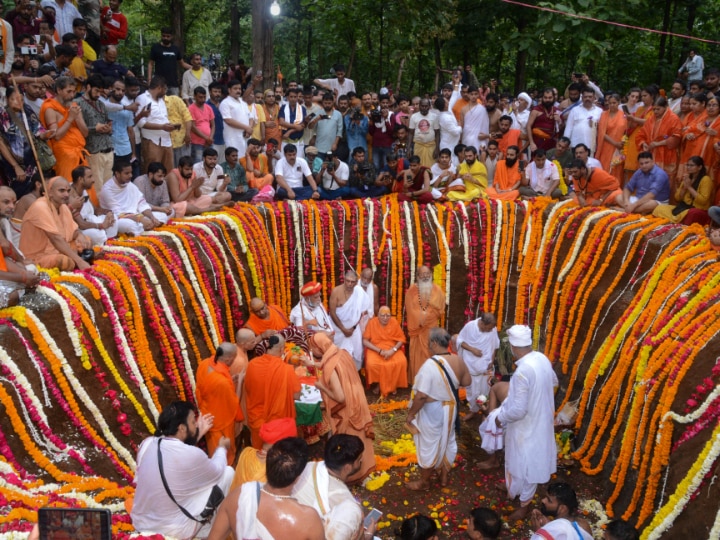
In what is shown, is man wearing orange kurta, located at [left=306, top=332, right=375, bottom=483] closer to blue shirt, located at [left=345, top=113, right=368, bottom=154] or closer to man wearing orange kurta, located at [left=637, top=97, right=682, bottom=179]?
blue shirt, located at [left=345, top=113, right=368, bottom=154]

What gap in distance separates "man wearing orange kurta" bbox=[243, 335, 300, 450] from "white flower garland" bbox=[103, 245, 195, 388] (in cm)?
103

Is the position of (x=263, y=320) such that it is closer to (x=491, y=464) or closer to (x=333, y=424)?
(x=333, y=424)

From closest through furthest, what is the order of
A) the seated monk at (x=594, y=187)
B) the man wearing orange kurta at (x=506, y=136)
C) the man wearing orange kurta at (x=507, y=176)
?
the seated monk at (x=594, y=187)
the man wearing orange kurta at (x=507, y=176)
the man wearing orange kurta at (x=506, y=136)

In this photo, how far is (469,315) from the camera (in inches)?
393

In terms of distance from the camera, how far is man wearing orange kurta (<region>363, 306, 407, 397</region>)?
30.1 feet

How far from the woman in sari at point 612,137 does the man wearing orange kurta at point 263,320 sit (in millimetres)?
6384

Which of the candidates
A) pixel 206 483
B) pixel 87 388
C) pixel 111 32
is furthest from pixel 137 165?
pixel 206 483

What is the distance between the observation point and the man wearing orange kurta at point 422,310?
9.29 meters

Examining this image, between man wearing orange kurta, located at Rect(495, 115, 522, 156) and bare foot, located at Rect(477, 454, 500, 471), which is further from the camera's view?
man wearing orange kurta, located at Rect(495, 115, 522, 156)

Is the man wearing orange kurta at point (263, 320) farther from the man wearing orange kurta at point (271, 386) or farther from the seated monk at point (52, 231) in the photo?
the seated monk at point (52, 231)

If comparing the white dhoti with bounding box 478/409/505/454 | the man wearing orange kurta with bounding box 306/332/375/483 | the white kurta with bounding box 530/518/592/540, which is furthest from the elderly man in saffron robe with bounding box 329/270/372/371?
the white kurta with bounding box 530/518/592/540

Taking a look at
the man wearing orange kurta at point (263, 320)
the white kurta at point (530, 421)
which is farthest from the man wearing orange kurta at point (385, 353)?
the white kurta at point (530, 421)

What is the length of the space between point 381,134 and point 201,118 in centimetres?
326

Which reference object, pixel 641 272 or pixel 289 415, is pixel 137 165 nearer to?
pixel 289 415
